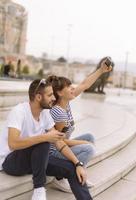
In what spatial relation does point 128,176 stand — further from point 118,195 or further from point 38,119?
point 38,119

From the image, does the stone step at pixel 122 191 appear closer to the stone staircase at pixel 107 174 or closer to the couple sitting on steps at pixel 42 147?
the stone staircase at pixel 107 174

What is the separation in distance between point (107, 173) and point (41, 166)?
1449 millimetres

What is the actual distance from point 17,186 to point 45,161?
0.39 m

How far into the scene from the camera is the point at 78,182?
141 inches

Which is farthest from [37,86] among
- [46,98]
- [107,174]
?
[107,174]

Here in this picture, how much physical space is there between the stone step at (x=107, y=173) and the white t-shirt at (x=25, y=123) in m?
0.49

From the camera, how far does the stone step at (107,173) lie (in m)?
3.96

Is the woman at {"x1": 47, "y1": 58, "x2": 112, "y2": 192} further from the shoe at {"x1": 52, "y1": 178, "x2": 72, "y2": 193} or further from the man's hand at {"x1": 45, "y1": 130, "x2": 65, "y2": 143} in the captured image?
the man's hand at {"x1": 45, "y1": 130, "x2": 65, "y2": 143}

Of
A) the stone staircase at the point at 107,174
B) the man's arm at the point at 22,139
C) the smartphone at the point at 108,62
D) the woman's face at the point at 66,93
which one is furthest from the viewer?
the smartphone at the point at 108,62

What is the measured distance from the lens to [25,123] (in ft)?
11.8

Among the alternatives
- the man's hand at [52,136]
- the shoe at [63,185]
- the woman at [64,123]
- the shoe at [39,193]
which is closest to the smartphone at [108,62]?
the woman at [64,123]

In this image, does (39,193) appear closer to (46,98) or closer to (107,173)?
(46,98)

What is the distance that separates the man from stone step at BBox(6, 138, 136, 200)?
0.30m

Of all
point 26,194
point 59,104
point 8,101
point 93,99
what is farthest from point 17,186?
point 93,99
